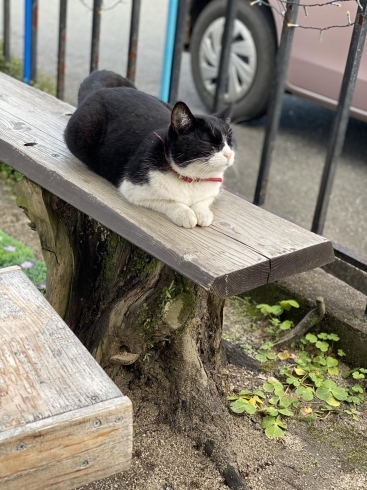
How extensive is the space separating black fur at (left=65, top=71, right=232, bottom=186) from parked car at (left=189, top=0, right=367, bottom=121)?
2.03m

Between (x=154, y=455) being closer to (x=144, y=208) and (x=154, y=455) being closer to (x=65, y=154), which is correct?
(x=144, y=208)

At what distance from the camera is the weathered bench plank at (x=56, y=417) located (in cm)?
137

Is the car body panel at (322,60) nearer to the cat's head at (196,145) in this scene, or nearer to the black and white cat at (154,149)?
the black and white cat at (154,149)

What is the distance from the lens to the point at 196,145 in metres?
1.96

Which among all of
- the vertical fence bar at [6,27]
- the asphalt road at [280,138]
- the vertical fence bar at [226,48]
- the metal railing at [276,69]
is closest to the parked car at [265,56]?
the asphalt road at [280,138]

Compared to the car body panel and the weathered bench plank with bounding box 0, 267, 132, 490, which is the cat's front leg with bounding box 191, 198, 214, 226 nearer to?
the weathered bench plank with bounding box 0, 267, 132, 490

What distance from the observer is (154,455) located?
2.22 meters

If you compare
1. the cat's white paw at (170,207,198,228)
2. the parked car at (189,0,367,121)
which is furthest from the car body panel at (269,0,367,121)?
the cat's white paw at (170,207,198,228)

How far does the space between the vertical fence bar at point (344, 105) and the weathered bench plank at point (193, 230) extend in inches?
29.2

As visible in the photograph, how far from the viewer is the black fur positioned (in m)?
1.97

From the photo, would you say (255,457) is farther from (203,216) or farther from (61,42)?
(61,42)

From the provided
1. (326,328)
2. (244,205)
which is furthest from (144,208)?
(326,328)

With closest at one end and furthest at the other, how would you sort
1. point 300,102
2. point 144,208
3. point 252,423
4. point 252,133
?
point 144,208
point 252,423
point 252,133
point 300,102

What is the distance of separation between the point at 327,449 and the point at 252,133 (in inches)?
135
